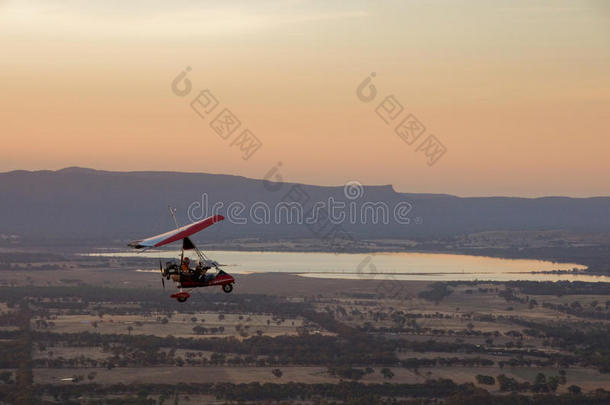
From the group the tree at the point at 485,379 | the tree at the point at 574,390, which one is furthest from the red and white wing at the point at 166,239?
the tree at the point at 574,390

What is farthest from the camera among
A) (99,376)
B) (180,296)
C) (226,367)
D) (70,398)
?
(226,367)

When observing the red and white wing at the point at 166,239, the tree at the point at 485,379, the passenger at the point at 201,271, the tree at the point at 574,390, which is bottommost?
the tree at the point at 574,390

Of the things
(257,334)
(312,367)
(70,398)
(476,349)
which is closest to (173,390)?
(70,398)

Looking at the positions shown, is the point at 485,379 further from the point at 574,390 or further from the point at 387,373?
the point at 387,373

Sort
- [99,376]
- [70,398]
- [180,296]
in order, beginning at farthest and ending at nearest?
1. [99,376]
2. [70,398]
3. [180,296]

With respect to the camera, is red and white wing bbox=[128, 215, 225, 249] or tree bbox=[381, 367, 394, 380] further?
tree bbox=[381, 367, 394, 380]

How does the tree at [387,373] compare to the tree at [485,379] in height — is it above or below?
above

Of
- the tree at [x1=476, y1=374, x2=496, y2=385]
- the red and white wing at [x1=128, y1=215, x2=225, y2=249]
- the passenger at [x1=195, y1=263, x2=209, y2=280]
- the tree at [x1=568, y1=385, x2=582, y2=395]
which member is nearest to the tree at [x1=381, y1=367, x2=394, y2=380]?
the tree at [x1=476, y1=374, x2=496, y2=385]

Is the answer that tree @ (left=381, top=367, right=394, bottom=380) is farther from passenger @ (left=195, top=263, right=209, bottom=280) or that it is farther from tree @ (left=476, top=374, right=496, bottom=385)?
passenger @ (left=195, top=263, right=209, bottom=280)

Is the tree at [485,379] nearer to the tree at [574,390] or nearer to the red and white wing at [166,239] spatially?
the tree at [574,390]

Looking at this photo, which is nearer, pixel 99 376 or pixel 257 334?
pixel 99 376

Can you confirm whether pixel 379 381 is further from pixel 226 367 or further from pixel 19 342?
pixel 19 342
